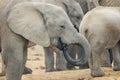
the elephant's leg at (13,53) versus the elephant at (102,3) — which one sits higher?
the elephant at (102,3)

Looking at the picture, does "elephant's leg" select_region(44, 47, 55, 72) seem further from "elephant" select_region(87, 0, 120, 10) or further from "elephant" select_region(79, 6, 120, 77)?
"elephant" select_region(87, 0, 120, 10)

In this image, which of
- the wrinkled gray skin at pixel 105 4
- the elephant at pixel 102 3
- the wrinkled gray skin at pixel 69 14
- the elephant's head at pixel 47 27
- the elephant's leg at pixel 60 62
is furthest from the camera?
the elephant at pixel 102 3

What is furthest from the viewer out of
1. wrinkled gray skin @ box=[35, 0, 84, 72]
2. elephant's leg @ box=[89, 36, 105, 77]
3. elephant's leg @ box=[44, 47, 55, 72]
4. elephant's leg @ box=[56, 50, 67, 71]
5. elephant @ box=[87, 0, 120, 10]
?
elephant @ box=[87, 0, 120, 10]

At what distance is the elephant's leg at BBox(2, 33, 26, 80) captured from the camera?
17.7 ft

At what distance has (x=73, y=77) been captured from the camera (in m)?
7.08

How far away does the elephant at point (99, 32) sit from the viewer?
684cm

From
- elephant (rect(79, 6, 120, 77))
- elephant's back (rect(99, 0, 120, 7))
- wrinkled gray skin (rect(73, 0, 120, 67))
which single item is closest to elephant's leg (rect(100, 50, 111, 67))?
wrinkled gray skin (rect(73, 0, 120, 67))

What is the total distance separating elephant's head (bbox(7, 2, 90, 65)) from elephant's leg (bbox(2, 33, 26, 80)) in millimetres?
101

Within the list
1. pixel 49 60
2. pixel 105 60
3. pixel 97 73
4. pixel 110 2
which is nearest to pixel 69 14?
pixel 49 60

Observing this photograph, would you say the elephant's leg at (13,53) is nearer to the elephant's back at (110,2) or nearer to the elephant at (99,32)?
the elephant at (99,32)

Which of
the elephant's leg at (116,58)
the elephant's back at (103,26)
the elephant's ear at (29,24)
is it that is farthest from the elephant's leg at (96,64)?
the elephant's ear at (29,24)

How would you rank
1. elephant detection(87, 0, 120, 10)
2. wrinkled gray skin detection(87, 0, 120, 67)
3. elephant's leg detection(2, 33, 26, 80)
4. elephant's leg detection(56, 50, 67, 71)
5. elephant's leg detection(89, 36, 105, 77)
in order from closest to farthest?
elephant's leg detection(2, 33, 26, 80)
elephant's leg detection(89, 36, 105, 77)
elephant's leg detection(56, 50, 67, 71)
wrinkled gray skin detection(87, 0, 120, 67)
elephant detection(87, 0, 120, 10)

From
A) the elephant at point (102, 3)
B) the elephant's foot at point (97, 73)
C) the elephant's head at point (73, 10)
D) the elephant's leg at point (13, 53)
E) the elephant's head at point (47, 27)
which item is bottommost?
the elephant's foot at point (97, 73)

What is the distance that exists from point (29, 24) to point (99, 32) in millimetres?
1690
